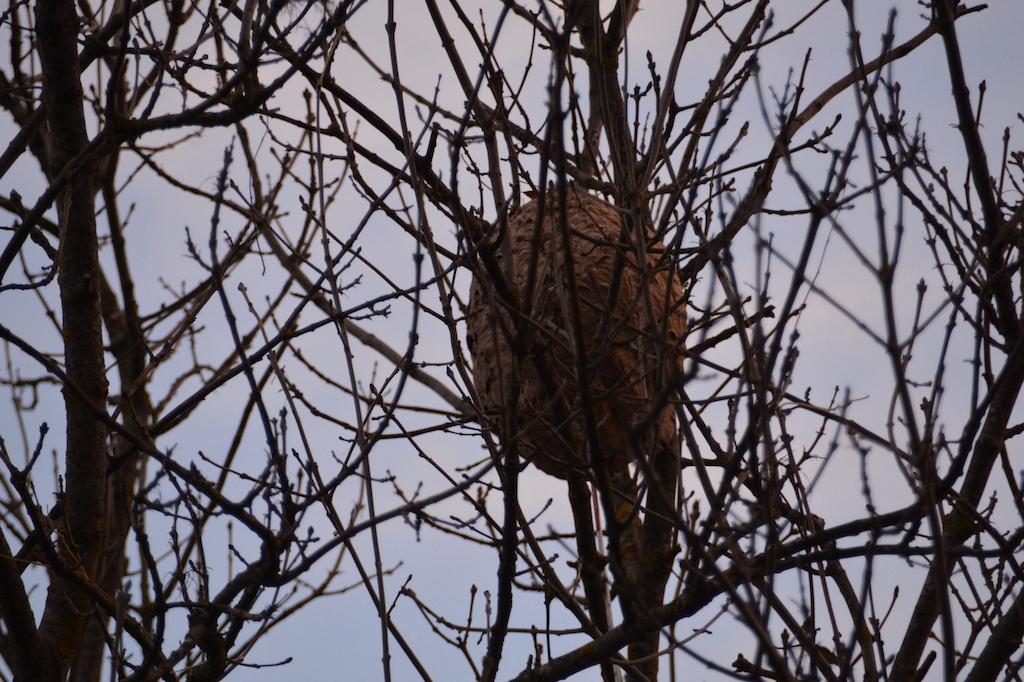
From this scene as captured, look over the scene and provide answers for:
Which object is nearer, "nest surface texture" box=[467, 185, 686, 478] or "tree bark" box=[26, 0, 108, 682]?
"nest surface texture" box=[467, 185, 686, 478]

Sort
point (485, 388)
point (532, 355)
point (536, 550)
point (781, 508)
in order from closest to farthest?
point (532, 355) → point (536, 550) → point (485, 388) → point (781, 508)

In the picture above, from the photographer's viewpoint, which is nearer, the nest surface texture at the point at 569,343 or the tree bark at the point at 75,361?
the nest surface texture at the point at 569,343

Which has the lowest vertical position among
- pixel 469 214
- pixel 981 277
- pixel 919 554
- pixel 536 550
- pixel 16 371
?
pixel 919 554

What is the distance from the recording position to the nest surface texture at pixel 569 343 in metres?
2.27

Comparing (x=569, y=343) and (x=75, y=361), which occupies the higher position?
(x=75, y=361)

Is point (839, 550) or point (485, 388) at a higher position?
point (485, 388)

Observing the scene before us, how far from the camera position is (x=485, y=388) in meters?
2.80

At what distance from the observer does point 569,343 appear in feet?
7.31

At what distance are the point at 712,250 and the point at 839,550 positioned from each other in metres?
0.74

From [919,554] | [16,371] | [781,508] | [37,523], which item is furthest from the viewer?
[16,371]

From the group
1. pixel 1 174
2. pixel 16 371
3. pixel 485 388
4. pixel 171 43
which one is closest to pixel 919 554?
pixel 485 388

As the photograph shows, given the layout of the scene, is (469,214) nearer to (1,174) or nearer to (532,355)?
(532,355)

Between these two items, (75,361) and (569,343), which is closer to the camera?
(569,343)

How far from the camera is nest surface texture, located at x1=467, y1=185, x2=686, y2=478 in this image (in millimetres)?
2273
